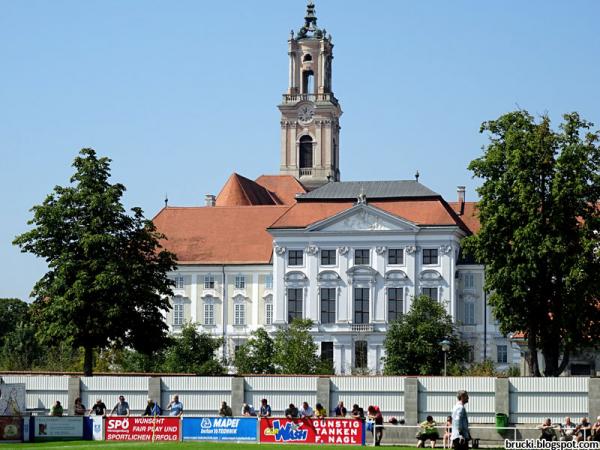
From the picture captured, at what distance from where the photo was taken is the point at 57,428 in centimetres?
4984

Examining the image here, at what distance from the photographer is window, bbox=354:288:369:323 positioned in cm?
11394

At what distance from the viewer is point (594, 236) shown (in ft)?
234

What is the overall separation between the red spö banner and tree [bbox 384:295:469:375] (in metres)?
45.0

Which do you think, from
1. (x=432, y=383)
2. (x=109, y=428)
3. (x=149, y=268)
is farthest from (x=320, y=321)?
(x=109, y=428)

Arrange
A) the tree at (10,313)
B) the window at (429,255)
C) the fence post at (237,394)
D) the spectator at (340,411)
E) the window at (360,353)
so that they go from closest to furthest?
the spectator at (340,411) → the fence post at (237,394) → the window at (360,353) → the window at (429,255) → the tree at (10,313)

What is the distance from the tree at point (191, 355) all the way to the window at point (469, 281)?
21833 millimetres

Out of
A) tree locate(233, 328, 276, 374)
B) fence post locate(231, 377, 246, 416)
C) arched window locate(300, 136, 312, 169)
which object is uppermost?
arched window locate(300, 136, 312, 169)

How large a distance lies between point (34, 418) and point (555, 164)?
3254cm

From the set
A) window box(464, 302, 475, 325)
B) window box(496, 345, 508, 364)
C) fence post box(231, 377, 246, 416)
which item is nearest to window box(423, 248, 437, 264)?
window box(464, 302, 475, 325)

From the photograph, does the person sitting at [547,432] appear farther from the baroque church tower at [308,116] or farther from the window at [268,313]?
the baroque church tower at [308,116]

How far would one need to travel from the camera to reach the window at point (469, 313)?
11475cm

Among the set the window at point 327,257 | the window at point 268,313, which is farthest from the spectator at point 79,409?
the window at point 268,313

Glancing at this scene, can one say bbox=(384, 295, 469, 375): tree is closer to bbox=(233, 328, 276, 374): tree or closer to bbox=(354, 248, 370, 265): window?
bbox=(233, 328, 276, 374): tree

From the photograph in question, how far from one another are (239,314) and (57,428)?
71545 millimetres
